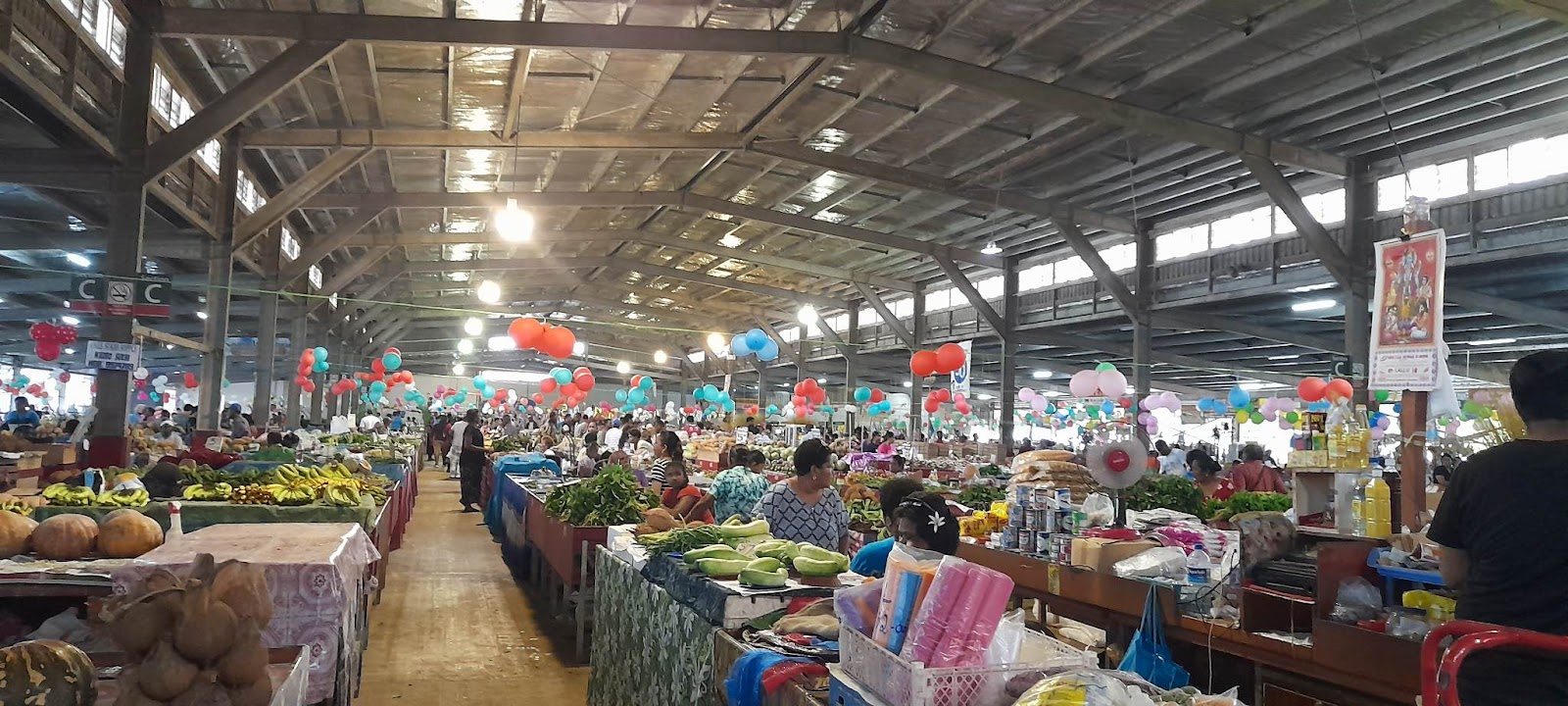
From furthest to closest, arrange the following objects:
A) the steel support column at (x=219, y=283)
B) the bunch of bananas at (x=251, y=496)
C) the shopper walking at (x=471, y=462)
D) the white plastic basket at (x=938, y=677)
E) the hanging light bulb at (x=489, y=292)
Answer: the shopper walking at (x=471, y=462)
the hanging light bulb at (x=489, y=292)
the steel support column at (x=219, y=283)
the bunch of bananas at (x=251, y=496)
the white plastic basket at (x=938, y=677)

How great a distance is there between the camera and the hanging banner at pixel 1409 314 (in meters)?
Result: 4.13

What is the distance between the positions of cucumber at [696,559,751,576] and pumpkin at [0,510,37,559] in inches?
114

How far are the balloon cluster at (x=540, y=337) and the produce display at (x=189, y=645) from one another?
10.4 m

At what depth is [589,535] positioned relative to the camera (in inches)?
272

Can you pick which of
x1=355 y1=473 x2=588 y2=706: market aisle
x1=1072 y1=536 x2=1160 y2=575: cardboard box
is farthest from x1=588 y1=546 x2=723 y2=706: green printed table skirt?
x1=1072 y1=536 x2=1160 y2=575: cardboard box

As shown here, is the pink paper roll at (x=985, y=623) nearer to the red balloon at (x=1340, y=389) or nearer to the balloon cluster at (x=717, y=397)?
the red balloon at (x=1340, y=389)

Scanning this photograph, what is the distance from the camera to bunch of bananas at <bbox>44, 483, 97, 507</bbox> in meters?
5.28

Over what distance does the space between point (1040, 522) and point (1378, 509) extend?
61.7 inches

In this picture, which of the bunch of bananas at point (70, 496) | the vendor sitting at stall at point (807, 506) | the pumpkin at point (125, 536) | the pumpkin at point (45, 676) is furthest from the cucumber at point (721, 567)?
the bunch of bananas at point (70, 496)

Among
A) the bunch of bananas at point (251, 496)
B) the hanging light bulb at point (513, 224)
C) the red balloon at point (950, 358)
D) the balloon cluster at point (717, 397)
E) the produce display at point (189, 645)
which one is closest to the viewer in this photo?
the produce display at point (189, 645)

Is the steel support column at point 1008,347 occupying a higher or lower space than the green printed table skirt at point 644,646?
higher

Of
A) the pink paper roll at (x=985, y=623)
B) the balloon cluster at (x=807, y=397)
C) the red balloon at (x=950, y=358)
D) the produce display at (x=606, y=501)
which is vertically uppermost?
the red balloon at (x=950, y=358)

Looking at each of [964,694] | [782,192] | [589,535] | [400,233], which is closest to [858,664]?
[964,694]

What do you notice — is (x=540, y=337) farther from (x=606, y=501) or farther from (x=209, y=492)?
(x=209, y=492)
